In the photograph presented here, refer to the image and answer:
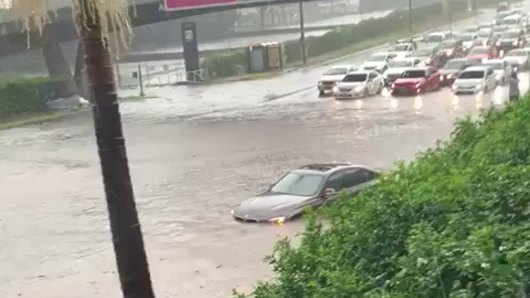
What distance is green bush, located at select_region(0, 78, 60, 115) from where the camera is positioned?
1767 inches

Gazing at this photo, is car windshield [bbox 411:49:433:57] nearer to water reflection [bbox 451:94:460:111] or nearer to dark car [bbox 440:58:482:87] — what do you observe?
dark car [bbox 440:58:482:87]

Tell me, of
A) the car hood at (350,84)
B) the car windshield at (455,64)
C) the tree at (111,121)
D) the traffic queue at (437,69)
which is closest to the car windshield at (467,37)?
the traffic queue at (437,69)

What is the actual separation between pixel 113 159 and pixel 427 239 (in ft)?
8.21

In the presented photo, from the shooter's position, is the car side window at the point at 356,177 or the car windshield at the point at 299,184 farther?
the car side window at the point at 356,177

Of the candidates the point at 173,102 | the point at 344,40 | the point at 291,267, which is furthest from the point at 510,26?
the point at 291,267

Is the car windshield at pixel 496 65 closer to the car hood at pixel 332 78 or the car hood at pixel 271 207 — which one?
the car hood at pixel 332 78

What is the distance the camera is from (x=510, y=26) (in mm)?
65000

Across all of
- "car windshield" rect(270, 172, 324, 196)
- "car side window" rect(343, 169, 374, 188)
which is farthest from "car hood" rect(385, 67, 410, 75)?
"car windshield" rect(270, 172, 324, 196)

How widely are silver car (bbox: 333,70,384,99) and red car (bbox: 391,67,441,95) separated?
42.1 inches

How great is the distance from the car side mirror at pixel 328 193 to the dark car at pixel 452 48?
1422 inches

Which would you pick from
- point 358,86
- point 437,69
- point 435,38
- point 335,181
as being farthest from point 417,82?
point 335,181

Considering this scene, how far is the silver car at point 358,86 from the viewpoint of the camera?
42.0 metres

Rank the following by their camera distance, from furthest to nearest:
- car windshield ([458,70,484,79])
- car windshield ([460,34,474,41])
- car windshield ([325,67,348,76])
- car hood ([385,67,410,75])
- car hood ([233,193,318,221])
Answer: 1. car windshield ([460,34,474,41])
2. car windshield ([325,67,348,76])
3. car hood ([385,67,410,75])
4. car windshield ([458,70,484,79])
5. car hood ([233,193,318,221])

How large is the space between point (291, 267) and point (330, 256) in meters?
0.34
